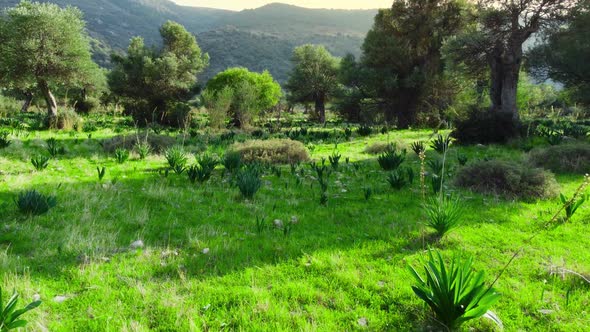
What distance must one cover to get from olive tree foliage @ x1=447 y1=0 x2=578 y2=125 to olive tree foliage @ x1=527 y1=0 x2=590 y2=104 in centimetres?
87

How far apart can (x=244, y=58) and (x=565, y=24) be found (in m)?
97.7

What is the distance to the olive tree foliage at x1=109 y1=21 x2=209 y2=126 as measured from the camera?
30344 millimetres

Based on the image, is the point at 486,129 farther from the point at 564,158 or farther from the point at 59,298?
the point at 59,298

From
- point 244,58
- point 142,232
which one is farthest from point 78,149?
point 244,58

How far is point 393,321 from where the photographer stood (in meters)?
2.86

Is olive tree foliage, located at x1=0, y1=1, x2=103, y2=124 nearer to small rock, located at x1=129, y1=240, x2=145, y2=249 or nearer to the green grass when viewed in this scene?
the green grass

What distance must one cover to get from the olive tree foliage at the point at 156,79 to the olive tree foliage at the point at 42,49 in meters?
9.19

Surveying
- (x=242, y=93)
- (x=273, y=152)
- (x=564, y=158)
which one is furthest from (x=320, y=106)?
(x=564, y=158)

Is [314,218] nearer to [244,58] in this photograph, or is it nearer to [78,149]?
[78,149]

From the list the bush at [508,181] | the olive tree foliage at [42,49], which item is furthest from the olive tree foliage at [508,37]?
the olive tree foliage at [42,49]

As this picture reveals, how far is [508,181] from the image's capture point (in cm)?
666

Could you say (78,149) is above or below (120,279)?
below

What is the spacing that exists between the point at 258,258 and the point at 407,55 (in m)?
26.8

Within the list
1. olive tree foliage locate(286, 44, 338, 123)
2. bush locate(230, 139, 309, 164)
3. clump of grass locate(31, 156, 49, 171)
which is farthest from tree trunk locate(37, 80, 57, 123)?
olive tree foliage locate(286, 44, 338, 123)
